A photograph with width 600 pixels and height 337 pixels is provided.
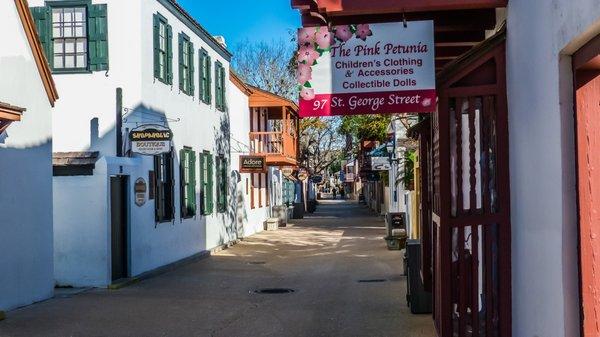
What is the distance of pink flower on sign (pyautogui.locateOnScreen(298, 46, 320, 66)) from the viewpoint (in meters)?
6.65

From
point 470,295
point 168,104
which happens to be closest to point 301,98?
point 470,295

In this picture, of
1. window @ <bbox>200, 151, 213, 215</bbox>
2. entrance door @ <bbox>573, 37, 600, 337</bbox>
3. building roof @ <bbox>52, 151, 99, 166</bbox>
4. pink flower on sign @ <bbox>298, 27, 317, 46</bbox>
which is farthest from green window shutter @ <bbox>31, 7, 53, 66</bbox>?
entrance door @ <bbox>573, 37, 600, 337</bbox>

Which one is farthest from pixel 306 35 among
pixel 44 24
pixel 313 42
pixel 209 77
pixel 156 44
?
pixel 209 77

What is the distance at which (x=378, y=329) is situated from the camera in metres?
9.60

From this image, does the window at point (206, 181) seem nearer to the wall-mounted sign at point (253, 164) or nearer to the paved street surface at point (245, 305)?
the paved street surface at point (245, 305)

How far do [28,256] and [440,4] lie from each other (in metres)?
8.23

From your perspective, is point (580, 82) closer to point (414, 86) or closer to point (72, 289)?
point (414, 86)

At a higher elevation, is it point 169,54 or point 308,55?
point 169,54

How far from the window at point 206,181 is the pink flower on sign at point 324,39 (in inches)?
574

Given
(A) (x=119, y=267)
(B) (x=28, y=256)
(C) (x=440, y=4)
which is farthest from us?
(A) (x=119, y=267)

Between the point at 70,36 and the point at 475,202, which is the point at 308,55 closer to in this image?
the point at 475,202

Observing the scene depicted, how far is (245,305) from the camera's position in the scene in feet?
39.8

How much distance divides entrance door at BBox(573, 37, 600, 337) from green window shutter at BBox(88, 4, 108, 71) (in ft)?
38.9

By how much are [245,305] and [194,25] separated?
10269mm
